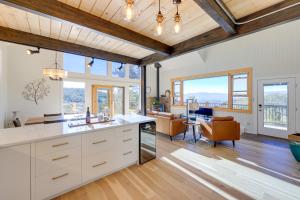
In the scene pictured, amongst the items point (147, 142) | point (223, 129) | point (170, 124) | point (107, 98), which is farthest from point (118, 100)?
point (223, 129)

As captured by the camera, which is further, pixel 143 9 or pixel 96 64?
pixel 96 64

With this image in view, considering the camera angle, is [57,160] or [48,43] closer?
[57,160]

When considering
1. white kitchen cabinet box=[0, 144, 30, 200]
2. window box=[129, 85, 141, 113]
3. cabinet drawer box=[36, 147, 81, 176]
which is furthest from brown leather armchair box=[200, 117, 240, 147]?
window box=[129, 85, 141, 113]

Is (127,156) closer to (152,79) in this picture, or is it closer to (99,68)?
(99,68)

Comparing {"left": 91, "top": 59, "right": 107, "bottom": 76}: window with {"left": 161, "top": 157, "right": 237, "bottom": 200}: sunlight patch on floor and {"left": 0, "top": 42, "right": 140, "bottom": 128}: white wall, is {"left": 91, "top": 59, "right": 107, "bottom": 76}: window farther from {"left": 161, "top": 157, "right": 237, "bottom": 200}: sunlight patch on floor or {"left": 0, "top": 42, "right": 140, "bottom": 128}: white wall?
{"left": 161, "top": 157, "right": 237, "bottom": 200}: sunlight patch on floor

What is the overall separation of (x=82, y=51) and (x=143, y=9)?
1.69 metres

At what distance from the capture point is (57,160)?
73.2 inches

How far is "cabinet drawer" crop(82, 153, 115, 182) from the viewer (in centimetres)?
213

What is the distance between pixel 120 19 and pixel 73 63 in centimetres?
485

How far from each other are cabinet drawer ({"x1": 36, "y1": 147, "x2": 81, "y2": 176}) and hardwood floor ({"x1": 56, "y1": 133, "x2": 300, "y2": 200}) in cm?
44

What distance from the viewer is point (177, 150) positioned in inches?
141

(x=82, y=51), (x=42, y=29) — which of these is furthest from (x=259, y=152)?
(x=42, y=29)

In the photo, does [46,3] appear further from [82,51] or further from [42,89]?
[42,89]

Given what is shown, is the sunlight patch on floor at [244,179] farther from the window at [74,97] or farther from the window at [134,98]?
the window at [134,98]
